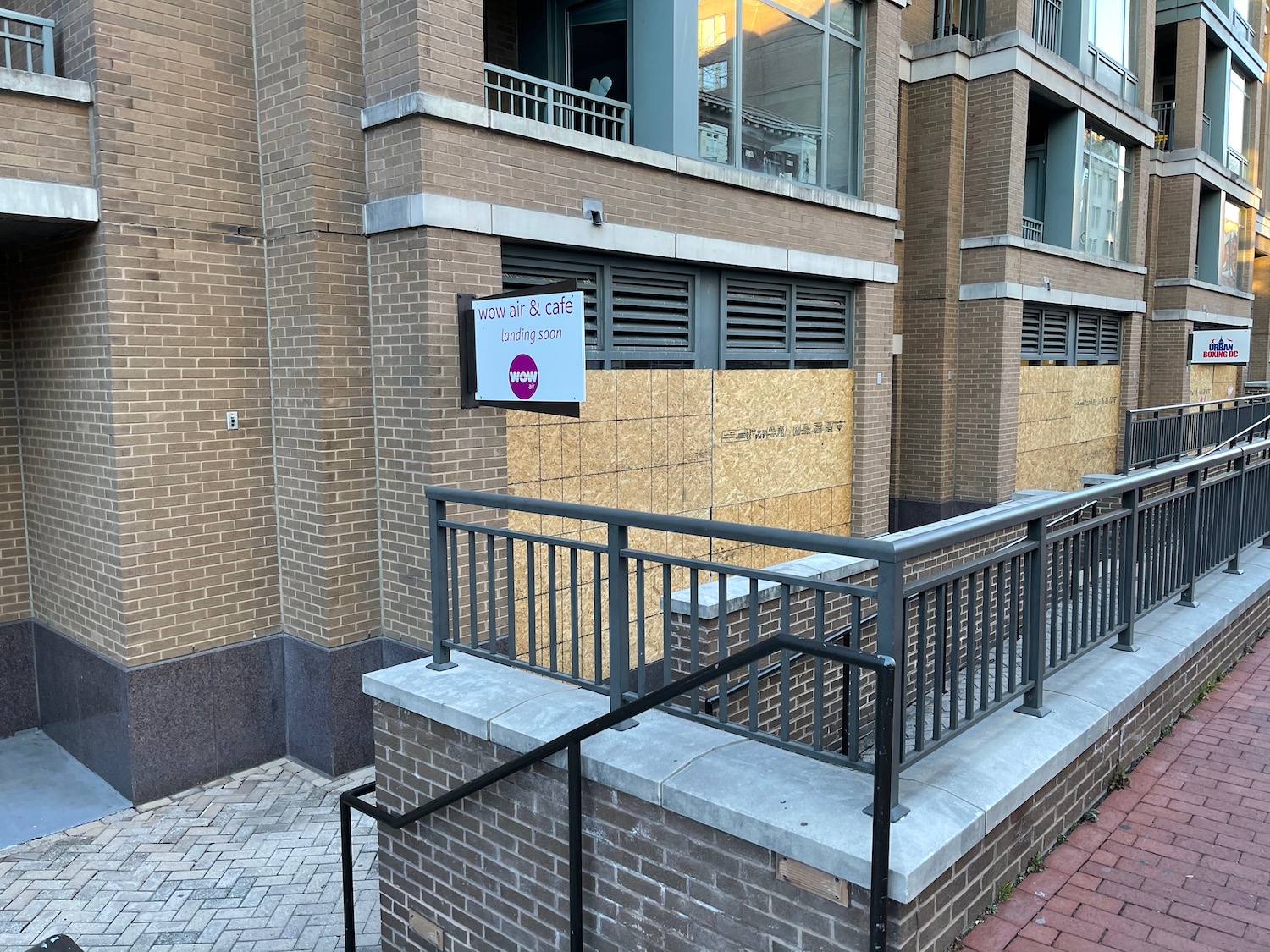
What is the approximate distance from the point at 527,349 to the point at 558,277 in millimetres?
1647

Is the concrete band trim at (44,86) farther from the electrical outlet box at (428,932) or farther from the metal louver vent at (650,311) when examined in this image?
the electrical outlet box at (428,932)

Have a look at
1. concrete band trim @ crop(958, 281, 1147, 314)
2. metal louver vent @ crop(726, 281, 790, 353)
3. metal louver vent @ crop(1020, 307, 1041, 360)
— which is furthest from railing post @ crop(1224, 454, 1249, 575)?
metal louver vent @ crop(1020, 307, 1041, 360)

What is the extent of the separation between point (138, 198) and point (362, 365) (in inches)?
70.5

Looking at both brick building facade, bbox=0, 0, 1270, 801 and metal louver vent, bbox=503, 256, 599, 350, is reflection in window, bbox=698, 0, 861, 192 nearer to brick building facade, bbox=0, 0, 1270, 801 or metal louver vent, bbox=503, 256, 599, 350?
brick building facade, bbox=0, 0, 1270, 801

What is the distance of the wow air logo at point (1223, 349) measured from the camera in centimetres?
1961

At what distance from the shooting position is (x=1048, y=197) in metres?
15.2

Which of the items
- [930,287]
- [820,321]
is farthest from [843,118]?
[930,287]

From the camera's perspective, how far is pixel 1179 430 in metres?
16.4

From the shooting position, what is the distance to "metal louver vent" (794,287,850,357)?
980cm

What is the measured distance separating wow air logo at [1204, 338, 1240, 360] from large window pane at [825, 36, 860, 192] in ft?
45.1

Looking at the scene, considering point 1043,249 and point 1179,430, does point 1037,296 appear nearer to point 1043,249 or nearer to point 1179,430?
point 1043,249

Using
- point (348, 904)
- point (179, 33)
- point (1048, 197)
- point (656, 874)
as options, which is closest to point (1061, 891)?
point (656, 874)

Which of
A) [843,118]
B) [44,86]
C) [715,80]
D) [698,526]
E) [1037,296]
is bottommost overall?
[698,526]

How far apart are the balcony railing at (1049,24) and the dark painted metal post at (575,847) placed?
563 inches
